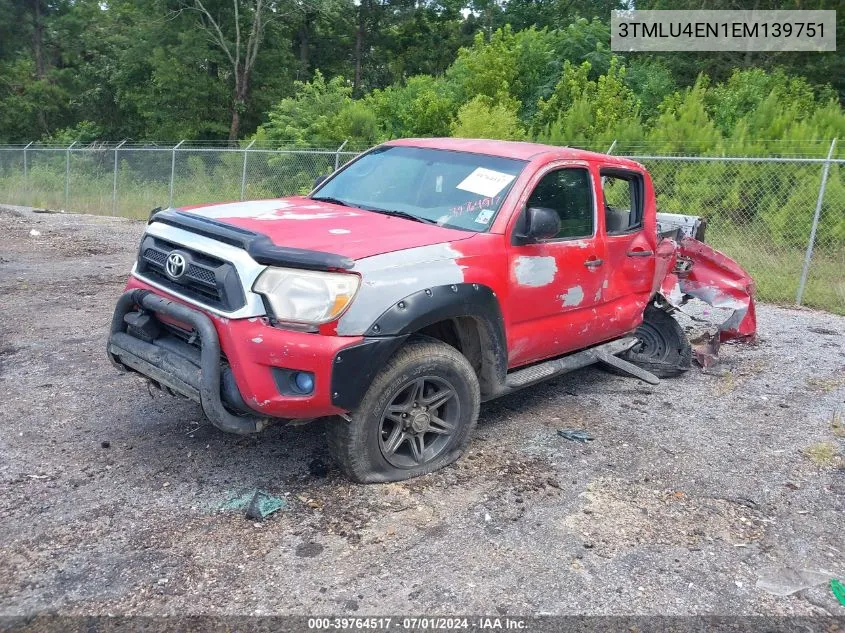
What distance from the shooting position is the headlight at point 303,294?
11.4ft

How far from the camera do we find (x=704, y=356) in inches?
264

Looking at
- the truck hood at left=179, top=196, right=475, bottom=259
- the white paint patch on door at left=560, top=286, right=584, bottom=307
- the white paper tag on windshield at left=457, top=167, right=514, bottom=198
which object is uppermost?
the white paper tag on windshield at left=457, top=167, right=514, bottom=198

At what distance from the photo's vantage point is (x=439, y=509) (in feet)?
12.6

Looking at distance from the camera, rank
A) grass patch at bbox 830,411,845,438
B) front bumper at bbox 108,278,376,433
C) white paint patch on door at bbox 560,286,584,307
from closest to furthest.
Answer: front bumper at bbox 108,278,376,433, white paint patch on door at bbox 560,286,584,307, grass patch at bbox 830,411,845,438

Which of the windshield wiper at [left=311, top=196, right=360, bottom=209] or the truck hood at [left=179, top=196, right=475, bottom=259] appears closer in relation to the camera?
the truck hood at [left=179, top=196, right=475, bottom=259]

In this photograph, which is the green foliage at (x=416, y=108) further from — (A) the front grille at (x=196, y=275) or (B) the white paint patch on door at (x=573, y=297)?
(A) the front grille at (x=196, y=275)

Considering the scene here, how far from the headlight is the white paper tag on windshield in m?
1.44

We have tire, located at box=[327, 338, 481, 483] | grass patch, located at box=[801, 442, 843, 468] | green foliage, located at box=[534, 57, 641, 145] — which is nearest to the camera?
tire, located at box=[327, 338, 481, 483]

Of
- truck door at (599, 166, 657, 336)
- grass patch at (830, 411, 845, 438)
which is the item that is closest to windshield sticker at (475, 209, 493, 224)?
truck door at (599, 166, 657, 336)

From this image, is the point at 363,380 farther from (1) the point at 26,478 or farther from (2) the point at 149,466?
(1) the point at 26,478

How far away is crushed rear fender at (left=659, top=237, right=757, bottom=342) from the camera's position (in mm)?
6680

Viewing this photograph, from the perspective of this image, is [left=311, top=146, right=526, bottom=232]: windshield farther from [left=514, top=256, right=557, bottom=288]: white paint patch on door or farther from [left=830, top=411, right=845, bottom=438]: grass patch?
[left=830, top=411, right=845, bottom=438]: grass patch

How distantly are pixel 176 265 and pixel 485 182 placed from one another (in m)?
1.96

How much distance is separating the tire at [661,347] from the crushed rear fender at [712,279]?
287mm
